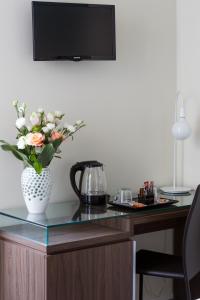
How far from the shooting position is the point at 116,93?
3.36m

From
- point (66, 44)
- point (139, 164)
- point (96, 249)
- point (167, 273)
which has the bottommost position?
point (167, 273)

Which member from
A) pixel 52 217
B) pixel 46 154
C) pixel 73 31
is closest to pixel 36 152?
pixel 46 154

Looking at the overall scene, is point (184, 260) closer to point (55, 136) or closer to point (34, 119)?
point (55, 136)

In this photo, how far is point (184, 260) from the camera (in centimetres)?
285

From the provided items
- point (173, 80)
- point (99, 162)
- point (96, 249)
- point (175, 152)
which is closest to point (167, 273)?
point (96, 249)

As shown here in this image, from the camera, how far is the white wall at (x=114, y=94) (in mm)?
2945

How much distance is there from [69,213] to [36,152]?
0.32 m

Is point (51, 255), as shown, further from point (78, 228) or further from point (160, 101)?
point (160, 101)

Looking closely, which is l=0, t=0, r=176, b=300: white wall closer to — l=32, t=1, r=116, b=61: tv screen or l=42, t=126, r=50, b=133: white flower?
l=32, t=1, r=116, b=61: tv screen

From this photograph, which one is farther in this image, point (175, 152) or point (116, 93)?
point (175, 152)

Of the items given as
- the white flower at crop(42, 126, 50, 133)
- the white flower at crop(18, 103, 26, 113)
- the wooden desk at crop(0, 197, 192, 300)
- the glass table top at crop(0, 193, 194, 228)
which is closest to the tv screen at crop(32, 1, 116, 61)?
the white flower at crop(18, 103, 26, 113)

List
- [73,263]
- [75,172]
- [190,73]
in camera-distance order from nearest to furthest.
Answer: [73,263], [75,172], [190,73]

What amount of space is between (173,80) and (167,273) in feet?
4.00

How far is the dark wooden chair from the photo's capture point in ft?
9.34
